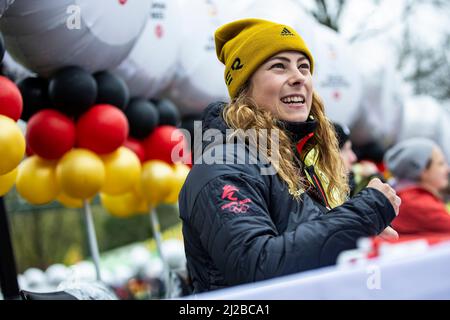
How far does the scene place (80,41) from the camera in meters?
3.22

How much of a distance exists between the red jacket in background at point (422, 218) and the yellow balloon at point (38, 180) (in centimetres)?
183

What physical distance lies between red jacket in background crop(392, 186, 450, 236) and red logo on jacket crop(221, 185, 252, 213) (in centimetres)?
219

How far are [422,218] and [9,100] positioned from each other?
2.05 metres

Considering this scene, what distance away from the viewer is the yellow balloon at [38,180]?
3.54 metres

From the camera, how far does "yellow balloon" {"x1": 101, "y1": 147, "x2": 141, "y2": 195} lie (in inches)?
146

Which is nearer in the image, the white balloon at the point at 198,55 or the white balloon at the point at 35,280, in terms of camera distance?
the white balloon at the point at 198,55

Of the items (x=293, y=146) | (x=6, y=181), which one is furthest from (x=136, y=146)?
(x=293, y=146)

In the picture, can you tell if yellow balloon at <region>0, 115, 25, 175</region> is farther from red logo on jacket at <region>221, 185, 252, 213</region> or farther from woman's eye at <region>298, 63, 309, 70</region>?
red logo on jacket at <region>221, 185, 252, 213</region>

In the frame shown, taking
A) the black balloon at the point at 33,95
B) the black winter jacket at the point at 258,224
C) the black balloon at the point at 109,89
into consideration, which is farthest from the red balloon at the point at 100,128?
the black winter jacket at the point at 258,224

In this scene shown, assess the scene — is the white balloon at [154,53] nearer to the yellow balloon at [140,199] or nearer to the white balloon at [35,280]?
the yellow balloon at [140,199]

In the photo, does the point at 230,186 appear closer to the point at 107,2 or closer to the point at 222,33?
the point at 222,33

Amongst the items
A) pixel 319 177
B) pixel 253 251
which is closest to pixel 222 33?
pixel 319 177

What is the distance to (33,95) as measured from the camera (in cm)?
334

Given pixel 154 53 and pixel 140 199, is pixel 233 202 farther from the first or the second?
pixel 140 199
